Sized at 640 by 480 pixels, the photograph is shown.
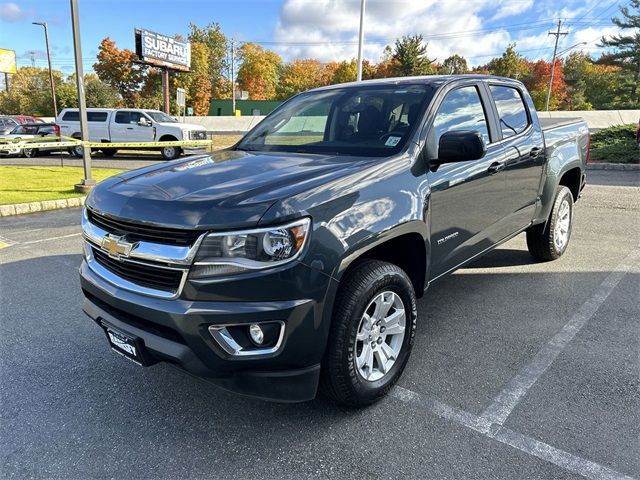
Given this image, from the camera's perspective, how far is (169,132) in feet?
61.0

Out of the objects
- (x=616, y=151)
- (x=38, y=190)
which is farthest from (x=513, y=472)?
(x=616, y=151)

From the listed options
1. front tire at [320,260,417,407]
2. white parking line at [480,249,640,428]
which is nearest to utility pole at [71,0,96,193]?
front tire at [320,260,417,407]

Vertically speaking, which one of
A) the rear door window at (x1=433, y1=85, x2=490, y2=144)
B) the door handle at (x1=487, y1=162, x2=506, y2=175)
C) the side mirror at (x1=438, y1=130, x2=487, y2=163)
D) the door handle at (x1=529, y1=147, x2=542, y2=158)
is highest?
the rear door window at (x1=433, y1=85, x2=490, y2=144)

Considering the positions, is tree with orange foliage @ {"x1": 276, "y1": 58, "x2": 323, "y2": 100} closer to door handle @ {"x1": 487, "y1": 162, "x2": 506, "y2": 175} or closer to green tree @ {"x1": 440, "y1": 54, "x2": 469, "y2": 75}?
green tree @ {"x1": 440, "y1": 54, "x2": 469, "y2": 75}

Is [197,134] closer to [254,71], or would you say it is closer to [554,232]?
[554,232]

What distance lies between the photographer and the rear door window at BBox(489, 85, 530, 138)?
396cm

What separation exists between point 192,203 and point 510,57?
216 feet

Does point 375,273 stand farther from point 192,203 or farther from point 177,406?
point 177,406

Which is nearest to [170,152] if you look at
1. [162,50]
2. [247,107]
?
[162,50]

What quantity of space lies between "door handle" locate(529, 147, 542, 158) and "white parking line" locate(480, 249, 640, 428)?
54.3 inches

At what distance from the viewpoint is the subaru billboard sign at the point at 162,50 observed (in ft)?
89.7

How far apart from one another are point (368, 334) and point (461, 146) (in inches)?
48.6

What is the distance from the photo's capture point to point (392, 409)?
267 cm

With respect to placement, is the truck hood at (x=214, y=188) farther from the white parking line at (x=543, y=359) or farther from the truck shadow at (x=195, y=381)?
the white parking line at (x=543, y=359)
